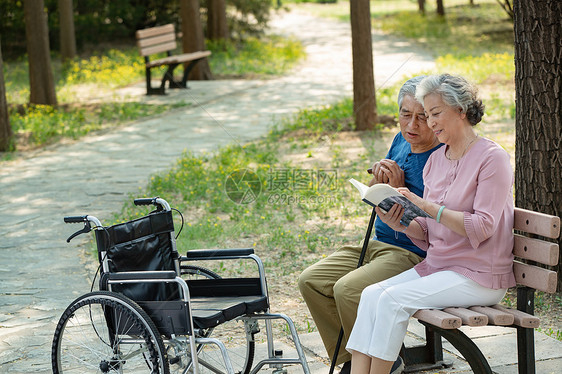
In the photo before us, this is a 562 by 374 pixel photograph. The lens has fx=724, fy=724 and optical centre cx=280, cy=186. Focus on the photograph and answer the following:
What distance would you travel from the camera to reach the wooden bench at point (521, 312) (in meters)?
2.84

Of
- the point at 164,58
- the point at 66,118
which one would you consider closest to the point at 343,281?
the point at 66,118

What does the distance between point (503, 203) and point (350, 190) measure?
13.7ft

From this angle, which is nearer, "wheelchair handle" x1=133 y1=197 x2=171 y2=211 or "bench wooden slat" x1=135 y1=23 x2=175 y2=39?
"wheelchair handle" x1=133 y1=197 x2=171 y2=211

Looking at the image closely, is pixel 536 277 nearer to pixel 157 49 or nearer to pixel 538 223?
pixel 538 223

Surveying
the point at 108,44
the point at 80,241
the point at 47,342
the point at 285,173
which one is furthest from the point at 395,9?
the point at 47,342

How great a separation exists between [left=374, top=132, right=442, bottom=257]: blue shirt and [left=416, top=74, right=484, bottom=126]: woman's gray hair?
445 mm

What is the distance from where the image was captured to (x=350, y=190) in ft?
23.4

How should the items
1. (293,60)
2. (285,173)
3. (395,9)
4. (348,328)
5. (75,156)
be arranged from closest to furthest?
1. (348,328)
2. (285,173)
3. (75,156)
4. (293,60)
5. (395,9)

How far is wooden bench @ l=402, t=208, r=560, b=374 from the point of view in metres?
2.84

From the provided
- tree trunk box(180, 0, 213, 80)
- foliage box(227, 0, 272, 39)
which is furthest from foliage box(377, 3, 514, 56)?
tree trunk box(180, 0, 213, 80)

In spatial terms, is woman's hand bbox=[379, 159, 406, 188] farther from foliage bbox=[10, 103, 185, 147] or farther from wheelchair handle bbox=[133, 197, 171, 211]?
foliage bbox=[10, 103, 185, 147]

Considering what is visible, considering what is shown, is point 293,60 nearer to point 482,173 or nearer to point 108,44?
point 108,44

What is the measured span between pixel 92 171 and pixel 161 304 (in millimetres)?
5424

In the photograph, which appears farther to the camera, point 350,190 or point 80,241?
point 350,190
